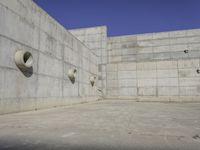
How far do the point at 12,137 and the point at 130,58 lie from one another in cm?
1327

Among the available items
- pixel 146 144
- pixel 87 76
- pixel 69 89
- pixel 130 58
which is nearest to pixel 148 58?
pixel 130 58

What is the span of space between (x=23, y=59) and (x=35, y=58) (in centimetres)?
85

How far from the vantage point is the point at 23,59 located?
545cm

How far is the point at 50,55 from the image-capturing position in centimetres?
732

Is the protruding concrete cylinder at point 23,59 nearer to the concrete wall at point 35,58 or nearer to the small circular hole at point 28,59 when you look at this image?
the small circular hole at point 28,59

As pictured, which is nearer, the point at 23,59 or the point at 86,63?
the point at 23,59

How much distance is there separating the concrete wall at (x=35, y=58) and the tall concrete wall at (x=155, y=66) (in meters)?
4.61

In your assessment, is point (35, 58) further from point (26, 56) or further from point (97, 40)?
point (97, 40)

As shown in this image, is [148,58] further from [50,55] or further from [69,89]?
[50,55]

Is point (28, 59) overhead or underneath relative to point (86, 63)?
underneath

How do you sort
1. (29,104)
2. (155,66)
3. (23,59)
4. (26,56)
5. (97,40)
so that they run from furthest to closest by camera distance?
(97,40), (155,66), (29,104), (26,56), (23,59)

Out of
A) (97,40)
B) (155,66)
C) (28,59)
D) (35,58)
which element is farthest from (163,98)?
(28,59)

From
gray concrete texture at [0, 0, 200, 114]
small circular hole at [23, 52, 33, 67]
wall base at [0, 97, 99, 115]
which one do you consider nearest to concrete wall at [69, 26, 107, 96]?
gray concrete texture at [0, 0, 200, 114]

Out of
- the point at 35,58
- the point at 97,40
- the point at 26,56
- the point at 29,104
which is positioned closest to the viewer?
the point at 26,56
